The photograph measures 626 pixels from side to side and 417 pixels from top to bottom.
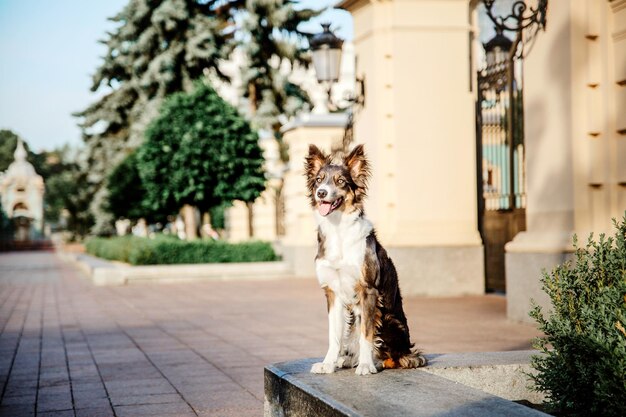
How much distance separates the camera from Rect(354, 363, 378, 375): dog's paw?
180 inches

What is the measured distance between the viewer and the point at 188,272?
2242 cm

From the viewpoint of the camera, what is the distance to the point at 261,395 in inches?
256

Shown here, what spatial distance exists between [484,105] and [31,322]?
8.87 metres

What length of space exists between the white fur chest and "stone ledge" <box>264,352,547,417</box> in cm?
50

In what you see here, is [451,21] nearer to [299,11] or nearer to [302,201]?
[302,201]

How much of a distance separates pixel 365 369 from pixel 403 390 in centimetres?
47

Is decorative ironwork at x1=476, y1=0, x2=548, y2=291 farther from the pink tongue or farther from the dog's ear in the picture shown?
the pink tongue

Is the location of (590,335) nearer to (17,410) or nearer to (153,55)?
(17,410)

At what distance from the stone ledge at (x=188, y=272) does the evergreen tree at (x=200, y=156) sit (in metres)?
3.54

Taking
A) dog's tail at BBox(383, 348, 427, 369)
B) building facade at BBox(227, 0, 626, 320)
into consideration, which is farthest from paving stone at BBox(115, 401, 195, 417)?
building facade at BBox(227, 0, 626, 320)

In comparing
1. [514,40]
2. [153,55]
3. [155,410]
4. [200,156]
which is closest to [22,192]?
[153,55]

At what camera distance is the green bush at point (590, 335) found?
11.7ft

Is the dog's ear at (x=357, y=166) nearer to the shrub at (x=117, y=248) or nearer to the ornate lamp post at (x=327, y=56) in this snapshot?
the ornate lamp post at (x=327, y=56)

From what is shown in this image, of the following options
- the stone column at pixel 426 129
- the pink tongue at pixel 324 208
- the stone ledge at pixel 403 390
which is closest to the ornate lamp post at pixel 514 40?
the stone column at pixel 426 129
